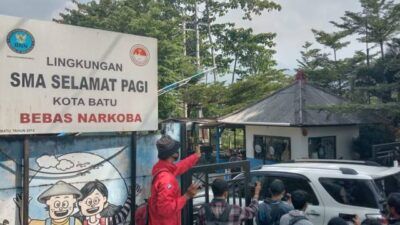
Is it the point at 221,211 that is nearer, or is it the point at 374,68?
the point at 221,211

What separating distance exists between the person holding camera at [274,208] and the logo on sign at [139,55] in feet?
6.40

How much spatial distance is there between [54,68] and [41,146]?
0.72 metres

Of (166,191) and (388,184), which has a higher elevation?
(166,191)

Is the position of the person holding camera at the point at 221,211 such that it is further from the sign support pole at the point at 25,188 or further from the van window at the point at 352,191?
the van window at the point at 352,191

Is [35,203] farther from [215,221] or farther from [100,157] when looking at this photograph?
[215,221]

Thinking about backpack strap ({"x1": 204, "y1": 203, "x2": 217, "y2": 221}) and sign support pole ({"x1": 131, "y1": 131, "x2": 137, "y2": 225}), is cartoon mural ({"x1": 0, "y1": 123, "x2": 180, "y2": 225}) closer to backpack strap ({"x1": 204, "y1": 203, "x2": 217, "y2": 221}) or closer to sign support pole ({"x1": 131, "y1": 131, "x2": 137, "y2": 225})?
sign support pole ({"x1": 131, "y1": 131, "x2": 137, "y2": 225})

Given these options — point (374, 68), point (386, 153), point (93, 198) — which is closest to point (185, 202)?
point (93, 198)

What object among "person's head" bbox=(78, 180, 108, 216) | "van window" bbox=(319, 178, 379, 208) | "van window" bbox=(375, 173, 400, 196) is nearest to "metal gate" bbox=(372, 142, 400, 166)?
"van window" bbox=(375, 173, 400, 196)

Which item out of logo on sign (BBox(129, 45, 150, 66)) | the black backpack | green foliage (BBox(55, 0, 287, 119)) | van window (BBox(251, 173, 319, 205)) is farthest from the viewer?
green foliage (BBox(55, 0, 287, 119))

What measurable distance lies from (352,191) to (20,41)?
4896mm

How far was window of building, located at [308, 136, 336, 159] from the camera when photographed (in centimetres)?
1521

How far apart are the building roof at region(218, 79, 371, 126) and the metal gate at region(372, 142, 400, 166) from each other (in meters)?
5.48

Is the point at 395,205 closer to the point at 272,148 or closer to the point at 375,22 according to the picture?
the point at 272,148

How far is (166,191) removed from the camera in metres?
3.67
